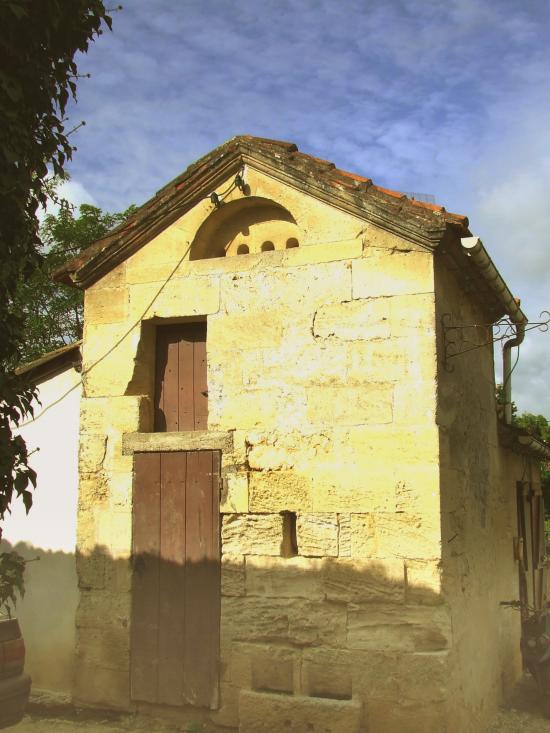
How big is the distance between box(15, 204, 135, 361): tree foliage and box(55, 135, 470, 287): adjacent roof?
8.72 m

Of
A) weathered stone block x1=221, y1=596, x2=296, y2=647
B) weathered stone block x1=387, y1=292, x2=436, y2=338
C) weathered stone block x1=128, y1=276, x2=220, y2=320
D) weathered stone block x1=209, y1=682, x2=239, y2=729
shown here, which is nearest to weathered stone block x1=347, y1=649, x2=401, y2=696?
weathered stone block x1=221, y1=596, x2=296, y2=647

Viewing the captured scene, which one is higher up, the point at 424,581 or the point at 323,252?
the point at 323,252

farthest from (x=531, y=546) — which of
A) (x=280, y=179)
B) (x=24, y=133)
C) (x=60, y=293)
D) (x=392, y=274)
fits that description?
(x=60, y=293)

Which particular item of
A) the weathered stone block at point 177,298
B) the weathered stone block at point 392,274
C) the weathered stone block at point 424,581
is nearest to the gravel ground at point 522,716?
the weathered stone block at point 424,581

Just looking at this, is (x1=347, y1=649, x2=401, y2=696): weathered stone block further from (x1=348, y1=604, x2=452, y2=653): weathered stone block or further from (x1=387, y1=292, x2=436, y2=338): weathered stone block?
(x1=387, y1=292, x2=436, y2=338): weathered stone block

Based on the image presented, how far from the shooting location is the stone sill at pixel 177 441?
21.3 ft

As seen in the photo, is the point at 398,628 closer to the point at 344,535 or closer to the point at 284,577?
the point at 344,535

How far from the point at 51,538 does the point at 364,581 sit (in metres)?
3.15

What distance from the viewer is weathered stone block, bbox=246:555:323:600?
6.02 metres

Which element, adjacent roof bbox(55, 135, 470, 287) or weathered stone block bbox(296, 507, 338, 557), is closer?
weathered stone block bbox(296, 507, 338, 557)

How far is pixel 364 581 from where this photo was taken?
5.84m

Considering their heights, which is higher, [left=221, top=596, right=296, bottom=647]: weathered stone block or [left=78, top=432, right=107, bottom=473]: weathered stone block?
[left=78, top=432, right=107, bottom=473]: weathered stone block

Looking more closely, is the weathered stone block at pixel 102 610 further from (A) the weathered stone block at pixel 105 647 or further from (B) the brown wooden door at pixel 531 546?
(B) the brown wooden door at pixel 531 546

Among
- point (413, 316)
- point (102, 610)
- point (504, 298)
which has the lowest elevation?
point (102, 610)
